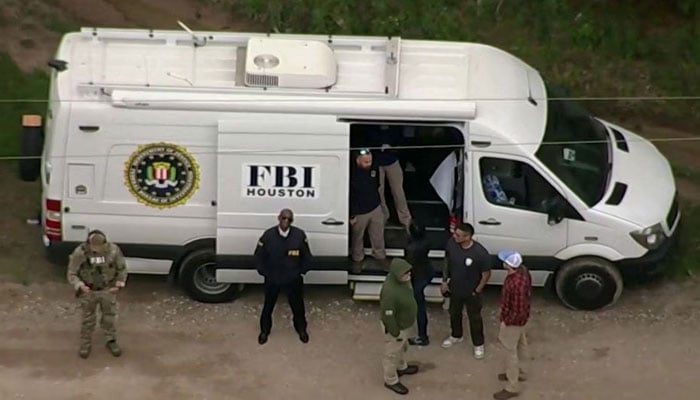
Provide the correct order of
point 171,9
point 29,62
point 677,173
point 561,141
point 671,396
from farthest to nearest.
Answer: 1. point 171,9
2. point 29,62
3. point 677,173
4. point 561,141
5. point 671,396

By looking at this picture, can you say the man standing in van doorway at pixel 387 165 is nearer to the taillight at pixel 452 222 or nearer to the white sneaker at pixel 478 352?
the taillight at pixel 452 222

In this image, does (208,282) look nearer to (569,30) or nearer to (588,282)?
(588,282)

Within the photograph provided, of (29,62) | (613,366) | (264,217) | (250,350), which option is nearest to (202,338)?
(250,350)

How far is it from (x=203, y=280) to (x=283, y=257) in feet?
4.28

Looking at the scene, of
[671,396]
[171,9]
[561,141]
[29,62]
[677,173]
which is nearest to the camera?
[671,396]

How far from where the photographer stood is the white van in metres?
11.8

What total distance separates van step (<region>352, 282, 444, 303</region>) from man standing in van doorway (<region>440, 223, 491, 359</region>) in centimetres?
55

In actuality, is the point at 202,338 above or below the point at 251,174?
below

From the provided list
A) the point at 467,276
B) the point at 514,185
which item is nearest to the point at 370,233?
the point at 467,276

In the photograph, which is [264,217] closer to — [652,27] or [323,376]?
[323,376]

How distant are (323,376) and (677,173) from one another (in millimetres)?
5780

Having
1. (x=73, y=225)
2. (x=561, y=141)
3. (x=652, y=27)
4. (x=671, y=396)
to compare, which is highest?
(x=652, y=27)

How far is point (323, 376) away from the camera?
452 inches

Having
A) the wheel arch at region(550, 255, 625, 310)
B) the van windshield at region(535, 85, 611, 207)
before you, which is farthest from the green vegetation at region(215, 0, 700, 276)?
the wheel arch at region(550, 255, 625, 310)
